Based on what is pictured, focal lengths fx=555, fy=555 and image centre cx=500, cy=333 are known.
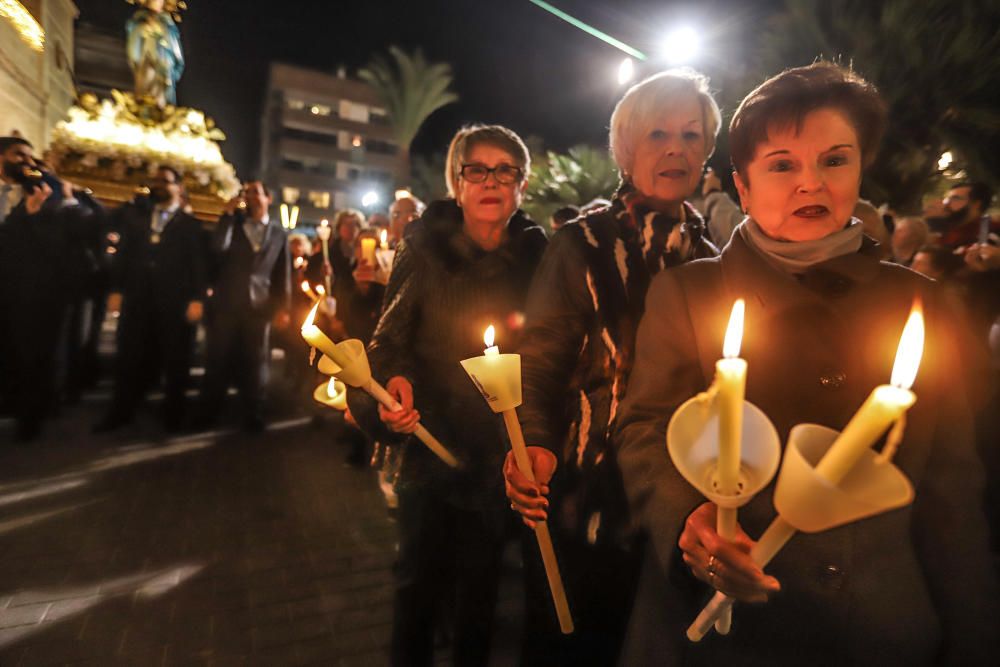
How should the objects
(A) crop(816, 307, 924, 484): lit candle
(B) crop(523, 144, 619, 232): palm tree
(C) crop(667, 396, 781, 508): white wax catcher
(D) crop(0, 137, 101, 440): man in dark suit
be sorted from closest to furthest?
(A) crop(816, 307, 924, 484): lit candle < (C) crop(667, 396, 781, 508): white wax catcher < (D) crop(0, 137, 101, 440): man in dark suit < (B) crop(523, 144, 619, 232): palm tree

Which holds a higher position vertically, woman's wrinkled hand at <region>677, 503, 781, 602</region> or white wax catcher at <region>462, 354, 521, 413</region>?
white wax catcher at <region>462, 354, 521, 413</region>

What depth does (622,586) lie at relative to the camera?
1787 mm

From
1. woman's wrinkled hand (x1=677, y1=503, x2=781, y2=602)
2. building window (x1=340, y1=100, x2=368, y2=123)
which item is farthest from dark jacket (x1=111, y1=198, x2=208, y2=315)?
building window (x1=340, y1=100, x2=368, y2=123)

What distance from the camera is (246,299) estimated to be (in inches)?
232

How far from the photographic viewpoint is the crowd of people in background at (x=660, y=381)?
1145mm

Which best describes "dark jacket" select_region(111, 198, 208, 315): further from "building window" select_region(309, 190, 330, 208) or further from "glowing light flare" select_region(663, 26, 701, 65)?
"building window" select_region(309, 190, 330, 208)

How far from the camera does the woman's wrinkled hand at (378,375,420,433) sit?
1.73 m

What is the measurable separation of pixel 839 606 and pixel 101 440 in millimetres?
6222

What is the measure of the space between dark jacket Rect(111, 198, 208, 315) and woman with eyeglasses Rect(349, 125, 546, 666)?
4.27m

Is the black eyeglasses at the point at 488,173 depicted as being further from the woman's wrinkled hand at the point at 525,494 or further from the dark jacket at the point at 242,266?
the dark jacket at the point at 242,266

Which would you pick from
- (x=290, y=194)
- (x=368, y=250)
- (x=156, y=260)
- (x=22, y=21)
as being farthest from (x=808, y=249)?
(x=290, y=194)

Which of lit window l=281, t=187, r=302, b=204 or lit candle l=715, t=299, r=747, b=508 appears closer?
lit candle l=715, t=299, r=747, b=508

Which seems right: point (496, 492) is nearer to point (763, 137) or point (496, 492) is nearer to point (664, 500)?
point (664, 500)

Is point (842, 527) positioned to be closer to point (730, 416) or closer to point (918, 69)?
point (730, 416)
